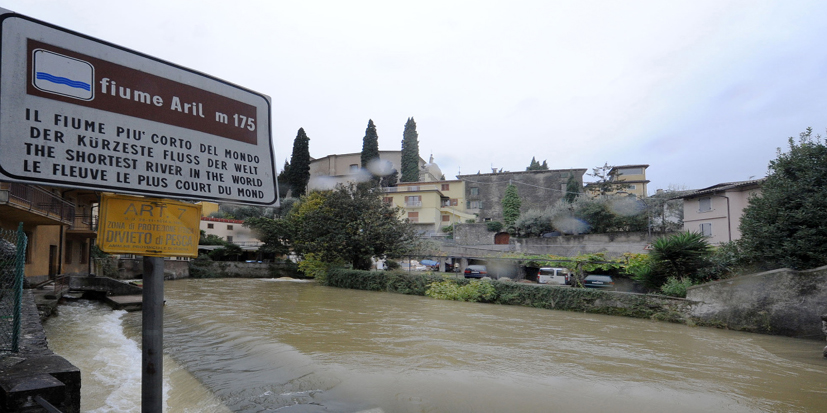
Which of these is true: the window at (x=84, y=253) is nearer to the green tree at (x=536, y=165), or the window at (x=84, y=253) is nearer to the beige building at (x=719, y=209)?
the beige building at (x=719, y=209)

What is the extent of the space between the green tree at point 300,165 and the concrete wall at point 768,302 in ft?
184

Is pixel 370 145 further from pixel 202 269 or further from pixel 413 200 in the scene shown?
pixel 202 269

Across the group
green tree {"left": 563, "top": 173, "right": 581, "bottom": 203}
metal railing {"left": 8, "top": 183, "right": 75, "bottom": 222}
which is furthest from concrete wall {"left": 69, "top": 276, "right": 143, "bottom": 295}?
green tree {"left": 563, "top": 173, "right": 581, "bottom": 203}

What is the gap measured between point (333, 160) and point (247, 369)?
216 feet

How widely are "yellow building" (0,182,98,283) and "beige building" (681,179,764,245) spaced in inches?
1222

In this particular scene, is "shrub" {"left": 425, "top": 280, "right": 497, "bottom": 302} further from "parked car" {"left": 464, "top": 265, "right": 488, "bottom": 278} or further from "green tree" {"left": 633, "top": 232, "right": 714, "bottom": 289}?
"green tree" {"left": 633, "top": 232, "right": 714, "bottom": 289}

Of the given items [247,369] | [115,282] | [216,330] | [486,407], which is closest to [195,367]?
[247,369]

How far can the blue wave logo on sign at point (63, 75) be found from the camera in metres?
1.75

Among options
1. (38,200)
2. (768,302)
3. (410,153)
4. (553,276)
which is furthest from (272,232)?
Result: (768,302)

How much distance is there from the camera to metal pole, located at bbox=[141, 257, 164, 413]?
2092 millimetres

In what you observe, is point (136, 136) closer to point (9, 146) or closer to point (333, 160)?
point (9, 146)

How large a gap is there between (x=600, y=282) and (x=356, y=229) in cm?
1609

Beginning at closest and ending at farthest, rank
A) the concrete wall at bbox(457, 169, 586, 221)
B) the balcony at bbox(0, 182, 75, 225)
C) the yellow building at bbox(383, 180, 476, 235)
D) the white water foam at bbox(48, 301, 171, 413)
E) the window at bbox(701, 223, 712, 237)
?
the white water foam at bbox(48, 301, 171, 413) < the balcony at bbox(0, 182, 75, 225) < the window at bbox(701, 223, 712, 237) < the yellow building at bbox(383, 180, 476, 235) < the concrete wall at bbox(457, 169, 586, 221)

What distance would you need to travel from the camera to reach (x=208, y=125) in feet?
7.60
